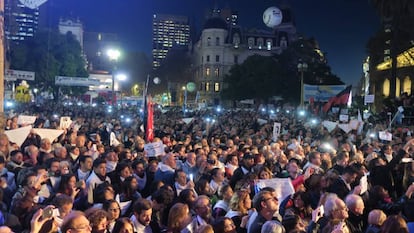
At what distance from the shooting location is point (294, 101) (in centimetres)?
6931

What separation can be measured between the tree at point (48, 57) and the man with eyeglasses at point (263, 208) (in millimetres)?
52392

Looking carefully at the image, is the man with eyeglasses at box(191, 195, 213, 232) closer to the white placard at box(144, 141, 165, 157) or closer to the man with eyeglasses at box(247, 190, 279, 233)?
the man with eyeglasses at box(247, 190, 279, 233)

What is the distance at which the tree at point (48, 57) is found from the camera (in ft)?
181

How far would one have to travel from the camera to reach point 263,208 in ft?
18.0

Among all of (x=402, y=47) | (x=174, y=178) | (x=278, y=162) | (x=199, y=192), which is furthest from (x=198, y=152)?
(x=402, y=47)

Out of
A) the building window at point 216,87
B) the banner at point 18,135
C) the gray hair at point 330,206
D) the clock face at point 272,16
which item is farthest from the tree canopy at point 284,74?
the gray hair at point 330,206

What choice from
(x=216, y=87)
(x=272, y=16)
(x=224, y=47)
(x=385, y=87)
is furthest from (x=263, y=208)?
(x=224, y=47)

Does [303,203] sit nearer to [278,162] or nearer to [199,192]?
[199,192]

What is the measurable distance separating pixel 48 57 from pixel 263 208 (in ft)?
178

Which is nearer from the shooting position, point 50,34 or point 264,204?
point 264,204

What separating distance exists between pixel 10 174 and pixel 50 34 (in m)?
53.7

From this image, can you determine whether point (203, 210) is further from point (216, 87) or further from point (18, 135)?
point (216, 87)

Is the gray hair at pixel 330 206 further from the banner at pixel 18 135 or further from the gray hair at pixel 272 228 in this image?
the banner at pixel 18 135

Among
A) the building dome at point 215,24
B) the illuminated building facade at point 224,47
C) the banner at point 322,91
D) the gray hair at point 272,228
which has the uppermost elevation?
the building dome at point 215,24
